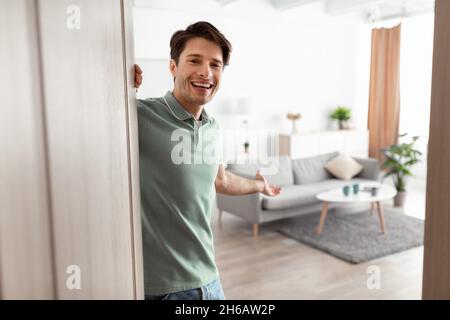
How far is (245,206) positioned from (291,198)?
0.36 m

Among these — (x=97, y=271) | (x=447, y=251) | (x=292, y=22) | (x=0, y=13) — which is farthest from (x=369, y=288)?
(x=292, y=22)

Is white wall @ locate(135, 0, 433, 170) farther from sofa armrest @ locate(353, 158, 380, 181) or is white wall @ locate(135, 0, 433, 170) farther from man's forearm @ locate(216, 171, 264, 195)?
man's forearm @ locate(216, 171, 264, 195)

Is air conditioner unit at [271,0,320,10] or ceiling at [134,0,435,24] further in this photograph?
air conditioner unit at [271,0,320,10]

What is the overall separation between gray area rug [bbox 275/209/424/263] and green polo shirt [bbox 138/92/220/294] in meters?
2.07

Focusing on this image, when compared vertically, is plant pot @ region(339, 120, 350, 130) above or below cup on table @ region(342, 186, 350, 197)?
above

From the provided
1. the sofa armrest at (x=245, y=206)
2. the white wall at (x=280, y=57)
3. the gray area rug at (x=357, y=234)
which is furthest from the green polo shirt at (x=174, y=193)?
the white wall at (x=280, y=57)

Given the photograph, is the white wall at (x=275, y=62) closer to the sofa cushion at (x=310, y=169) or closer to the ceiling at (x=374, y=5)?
the ceiling at (x=374, y=5)

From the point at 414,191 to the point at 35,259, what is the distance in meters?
4.91

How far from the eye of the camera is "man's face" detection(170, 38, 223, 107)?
0.87 meters

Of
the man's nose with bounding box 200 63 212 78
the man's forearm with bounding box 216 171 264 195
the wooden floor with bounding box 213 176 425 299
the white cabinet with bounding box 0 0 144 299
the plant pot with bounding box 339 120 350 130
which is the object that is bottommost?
the wooden floor with bounding box 213 176 425 299

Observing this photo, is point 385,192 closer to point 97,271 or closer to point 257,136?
point 257,136

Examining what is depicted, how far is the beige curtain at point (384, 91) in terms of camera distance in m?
5.19

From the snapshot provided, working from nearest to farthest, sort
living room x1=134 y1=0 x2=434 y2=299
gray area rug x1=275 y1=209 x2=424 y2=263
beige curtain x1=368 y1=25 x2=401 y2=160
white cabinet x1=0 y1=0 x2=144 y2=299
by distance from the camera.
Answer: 1. white cabinet x1=0 y1=0 x2=144 y2=299
2. living room x1=134 y1=0 x2=434 y2=299
3. gray area rug x1=275 y1=209 x2=424 y2=263
4. beige curtain x1=368 y1=25 x2=401 y2=160

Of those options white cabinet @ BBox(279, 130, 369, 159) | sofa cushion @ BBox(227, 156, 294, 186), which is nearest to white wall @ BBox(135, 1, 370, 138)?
white cabinet @ BBox(279, 130, 369, 159)
